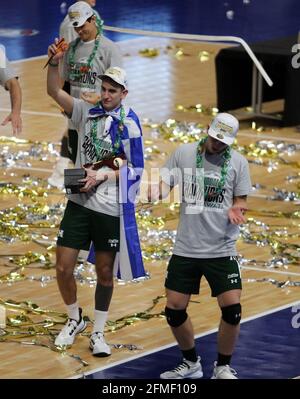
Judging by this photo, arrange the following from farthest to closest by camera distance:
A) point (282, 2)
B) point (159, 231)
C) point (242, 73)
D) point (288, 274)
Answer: point (282, 2) < point (242, 73) < point (159, 231) < point (288, 274)

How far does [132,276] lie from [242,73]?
29.1 ft

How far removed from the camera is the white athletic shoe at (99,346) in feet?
37.0

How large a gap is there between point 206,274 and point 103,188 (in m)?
1.12

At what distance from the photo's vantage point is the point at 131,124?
11.1 m

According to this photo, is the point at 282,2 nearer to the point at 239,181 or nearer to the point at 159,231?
the point at 159,231

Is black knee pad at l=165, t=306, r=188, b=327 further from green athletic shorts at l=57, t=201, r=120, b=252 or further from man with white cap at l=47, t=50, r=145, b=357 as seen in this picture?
green athletic shorts at l=57, t=201, r=120, b=252

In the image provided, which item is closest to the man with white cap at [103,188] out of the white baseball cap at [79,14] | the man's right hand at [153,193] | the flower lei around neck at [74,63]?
the man's right hand at [153,193]

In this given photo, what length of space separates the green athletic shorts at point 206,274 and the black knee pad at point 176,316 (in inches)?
5.9

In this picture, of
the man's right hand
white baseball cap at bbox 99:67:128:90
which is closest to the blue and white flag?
white baseball cap at bbox 99:67:128:90

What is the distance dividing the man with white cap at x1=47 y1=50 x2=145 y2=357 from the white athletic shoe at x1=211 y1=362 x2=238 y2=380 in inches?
39.0

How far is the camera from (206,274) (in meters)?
10.6

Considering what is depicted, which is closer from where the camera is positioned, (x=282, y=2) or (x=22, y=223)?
(x=22, y=223)

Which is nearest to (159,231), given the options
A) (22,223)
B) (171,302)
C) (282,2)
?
(22,223)

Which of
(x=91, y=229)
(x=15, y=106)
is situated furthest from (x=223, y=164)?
(x=15, y=106)
